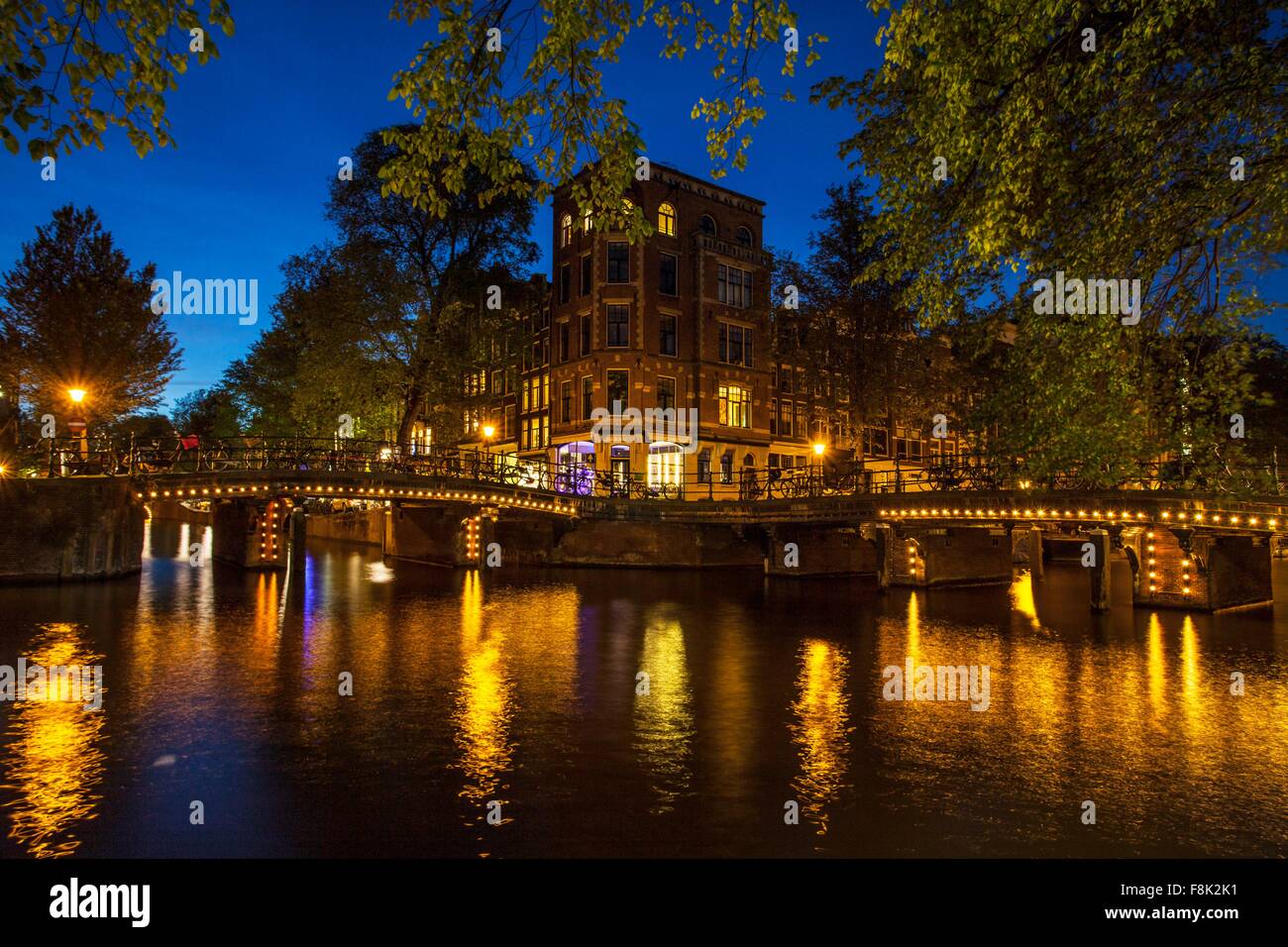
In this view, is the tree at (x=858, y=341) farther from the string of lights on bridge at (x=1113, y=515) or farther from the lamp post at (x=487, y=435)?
the lamp post at (x=487, y=435)

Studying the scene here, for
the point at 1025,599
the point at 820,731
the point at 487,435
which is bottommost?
the point at 1025,599

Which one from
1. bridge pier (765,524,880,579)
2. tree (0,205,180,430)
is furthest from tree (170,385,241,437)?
bridge pier (765,524,880,579)

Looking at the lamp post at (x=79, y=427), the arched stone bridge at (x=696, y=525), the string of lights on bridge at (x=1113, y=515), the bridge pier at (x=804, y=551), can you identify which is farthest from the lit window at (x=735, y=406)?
the lamp post at (x=79, y=427)

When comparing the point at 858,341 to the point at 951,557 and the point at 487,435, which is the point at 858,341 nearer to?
the point at 951,557

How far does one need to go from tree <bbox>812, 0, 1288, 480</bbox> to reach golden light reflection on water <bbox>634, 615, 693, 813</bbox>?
5926 millimetres

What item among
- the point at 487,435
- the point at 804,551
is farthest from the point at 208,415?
the point at 804,551

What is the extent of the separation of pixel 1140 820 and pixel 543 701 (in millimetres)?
7843

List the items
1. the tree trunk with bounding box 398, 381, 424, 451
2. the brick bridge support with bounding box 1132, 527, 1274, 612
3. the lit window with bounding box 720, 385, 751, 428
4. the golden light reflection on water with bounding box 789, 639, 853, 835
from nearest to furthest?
1. the golden light reflection on water with bounding box 789, 639, 853, 835
2. the brick bridge support with bounding box 1132, 527, 1274, 612
3. the tree trunk with bounding box 398, 381, 424, 451
4. the lit window with bounding box 720, 385, 751, 428

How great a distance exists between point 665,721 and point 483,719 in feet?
8.43

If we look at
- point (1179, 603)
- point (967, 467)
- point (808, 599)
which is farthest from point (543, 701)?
point (1179, 603)

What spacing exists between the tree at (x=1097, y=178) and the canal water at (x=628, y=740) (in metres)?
4.04

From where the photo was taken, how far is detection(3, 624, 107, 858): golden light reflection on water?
7.13m

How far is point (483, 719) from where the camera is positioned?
11.4m

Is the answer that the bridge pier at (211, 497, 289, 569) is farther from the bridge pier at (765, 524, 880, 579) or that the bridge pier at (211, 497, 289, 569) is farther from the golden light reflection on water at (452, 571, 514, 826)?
the bridge pier at (765, 524, 880, 579)
